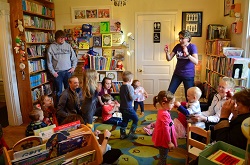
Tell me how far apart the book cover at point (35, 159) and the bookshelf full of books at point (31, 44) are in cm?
280

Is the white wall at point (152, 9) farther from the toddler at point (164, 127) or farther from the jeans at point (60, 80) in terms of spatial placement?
the toddler at point (164, 127)

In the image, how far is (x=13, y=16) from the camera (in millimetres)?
3555

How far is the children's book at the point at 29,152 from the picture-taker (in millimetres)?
1223

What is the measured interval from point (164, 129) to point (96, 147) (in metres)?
0.85

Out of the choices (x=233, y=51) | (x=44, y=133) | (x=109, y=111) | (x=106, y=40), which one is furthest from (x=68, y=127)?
(x=106, y=40)

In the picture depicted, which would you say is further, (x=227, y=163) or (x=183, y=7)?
(x=183, y=7)

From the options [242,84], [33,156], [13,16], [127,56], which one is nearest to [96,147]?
[33,156]

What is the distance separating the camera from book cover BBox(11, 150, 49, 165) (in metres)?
1.23

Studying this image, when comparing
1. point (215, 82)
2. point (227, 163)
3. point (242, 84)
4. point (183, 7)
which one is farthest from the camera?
point (183, 7)

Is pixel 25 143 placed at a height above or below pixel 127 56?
below

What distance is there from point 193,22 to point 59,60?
2.96 meters

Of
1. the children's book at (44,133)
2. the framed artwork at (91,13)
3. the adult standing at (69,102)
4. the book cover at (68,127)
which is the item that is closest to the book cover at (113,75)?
the framed artwork at (91,13)

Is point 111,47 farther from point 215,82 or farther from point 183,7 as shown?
point 215,82

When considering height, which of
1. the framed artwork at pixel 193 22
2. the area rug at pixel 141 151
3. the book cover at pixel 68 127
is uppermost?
the framed artwork at pixel 193 22
